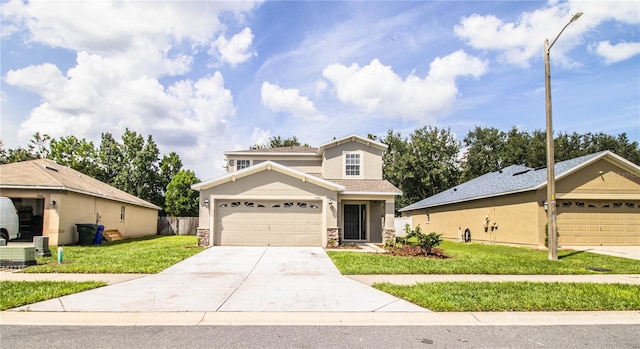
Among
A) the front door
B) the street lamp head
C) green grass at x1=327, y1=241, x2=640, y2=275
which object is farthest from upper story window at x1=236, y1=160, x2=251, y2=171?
the street lamp head

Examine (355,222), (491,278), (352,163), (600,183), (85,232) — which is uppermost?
(352,163)

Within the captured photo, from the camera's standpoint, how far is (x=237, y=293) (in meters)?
7.77

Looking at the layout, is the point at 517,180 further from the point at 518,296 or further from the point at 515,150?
the point at 515,150

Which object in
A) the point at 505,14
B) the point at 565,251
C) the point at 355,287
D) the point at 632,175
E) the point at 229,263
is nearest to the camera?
the point at 355,287

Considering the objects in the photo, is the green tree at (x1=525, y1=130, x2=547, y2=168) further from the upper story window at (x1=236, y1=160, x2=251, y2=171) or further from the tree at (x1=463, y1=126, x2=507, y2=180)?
the upper story window at (x1=236, y1=160, x2=251, y2=171)

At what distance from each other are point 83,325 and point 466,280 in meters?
7.79

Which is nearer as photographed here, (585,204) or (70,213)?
(70,213)

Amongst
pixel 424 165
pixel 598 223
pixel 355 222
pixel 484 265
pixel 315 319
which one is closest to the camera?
pixel 315 319

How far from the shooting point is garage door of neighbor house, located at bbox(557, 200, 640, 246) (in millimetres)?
18172

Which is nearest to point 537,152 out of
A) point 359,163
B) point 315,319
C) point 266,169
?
point 359,163

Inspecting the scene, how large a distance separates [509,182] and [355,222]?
28.5 ft

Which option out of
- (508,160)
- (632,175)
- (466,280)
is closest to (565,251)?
(632,175)

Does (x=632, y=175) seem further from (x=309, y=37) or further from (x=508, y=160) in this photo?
(x=508, y=160)

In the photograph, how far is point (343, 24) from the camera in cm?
1425
